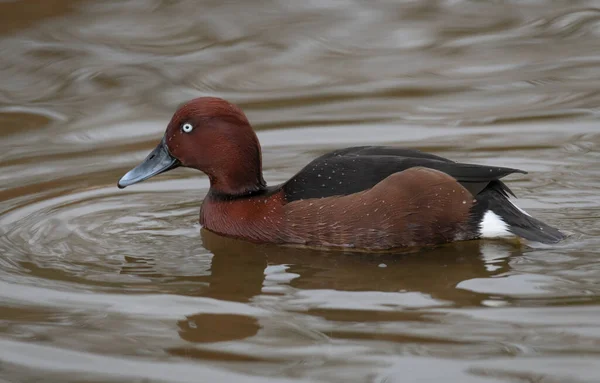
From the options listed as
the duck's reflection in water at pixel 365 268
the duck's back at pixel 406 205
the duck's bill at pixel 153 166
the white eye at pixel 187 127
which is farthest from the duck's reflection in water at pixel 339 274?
the white eye at pixel 187 127

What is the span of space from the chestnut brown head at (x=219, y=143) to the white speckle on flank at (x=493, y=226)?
1.39 metres

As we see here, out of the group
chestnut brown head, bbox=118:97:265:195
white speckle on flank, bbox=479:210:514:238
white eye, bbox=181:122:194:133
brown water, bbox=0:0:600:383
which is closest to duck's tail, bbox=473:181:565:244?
white speckle on flank, bbox=479:210:514:238

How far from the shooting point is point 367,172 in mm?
6523

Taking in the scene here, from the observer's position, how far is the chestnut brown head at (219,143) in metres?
7.02

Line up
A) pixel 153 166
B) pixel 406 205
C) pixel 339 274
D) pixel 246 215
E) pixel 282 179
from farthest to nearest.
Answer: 1. pixel 282 179
2. pixel 153 166
3. pixel 246 215
4. pixel 406 205
5. pixel 339 274

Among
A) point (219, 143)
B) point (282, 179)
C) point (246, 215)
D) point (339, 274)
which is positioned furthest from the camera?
point (282, 179)

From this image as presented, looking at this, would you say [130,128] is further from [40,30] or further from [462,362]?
[462,362]

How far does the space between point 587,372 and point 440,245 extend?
2021 mm

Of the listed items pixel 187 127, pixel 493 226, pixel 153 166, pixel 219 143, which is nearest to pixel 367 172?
pixel 493 226

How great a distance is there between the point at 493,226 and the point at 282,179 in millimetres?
2029

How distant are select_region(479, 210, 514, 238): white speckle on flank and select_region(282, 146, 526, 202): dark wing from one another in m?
0.15

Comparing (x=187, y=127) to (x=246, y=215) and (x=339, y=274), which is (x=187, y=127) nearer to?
(x=246, y=215)

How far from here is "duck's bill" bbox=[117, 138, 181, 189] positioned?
7.14 meters

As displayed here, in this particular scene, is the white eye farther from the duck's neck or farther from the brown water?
Answer: the brown water
